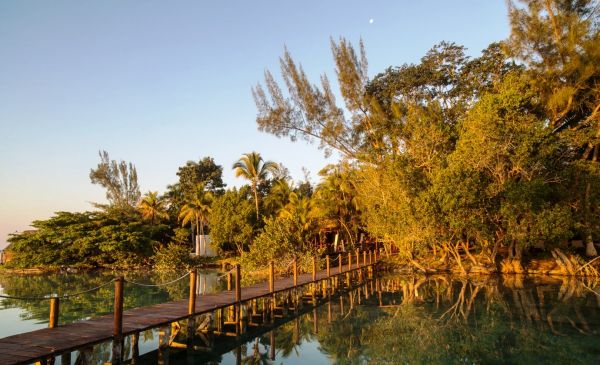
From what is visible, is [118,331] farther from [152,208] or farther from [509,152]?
[152,208]

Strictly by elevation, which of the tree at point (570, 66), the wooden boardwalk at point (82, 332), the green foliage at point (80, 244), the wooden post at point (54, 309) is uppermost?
the tree at point (570, 66)

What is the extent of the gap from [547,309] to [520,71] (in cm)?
1436

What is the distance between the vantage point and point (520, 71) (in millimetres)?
23703

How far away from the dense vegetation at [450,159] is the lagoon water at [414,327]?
315 cm

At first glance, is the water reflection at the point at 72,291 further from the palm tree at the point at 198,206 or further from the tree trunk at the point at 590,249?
the tree trunk at the point at 590,249

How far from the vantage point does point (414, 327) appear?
1267 cm

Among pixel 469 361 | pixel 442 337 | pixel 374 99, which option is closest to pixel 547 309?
pixel 442 337

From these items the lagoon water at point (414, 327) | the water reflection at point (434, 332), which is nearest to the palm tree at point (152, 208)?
the lagoon water at point (414, 327)

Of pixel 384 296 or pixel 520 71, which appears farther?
pixel 520 71

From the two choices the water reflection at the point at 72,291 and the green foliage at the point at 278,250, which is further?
the green foliage at the point at 278,250

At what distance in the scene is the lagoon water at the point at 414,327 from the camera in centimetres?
997

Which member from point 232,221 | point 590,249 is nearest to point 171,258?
point 232,221

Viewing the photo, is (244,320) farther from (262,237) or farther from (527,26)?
(527,26)

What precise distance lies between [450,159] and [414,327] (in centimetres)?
1007
